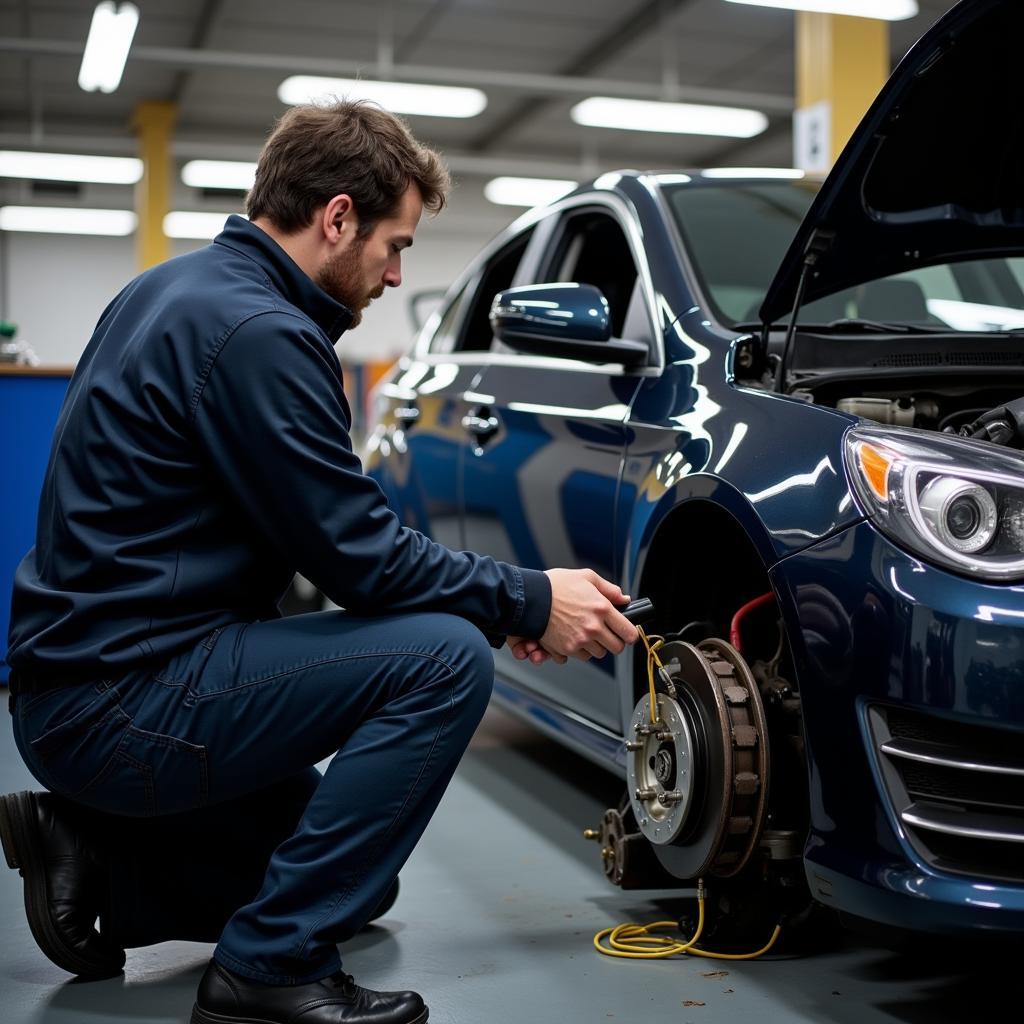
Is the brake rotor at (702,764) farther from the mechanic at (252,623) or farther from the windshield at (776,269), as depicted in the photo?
the windshield at (776,269)

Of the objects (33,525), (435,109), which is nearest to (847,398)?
(33,525)

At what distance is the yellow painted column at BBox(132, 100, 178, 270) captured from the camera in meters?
14.4

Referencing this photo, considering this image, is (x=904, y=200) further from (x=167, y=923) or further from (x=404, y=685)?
(x=167, y=923)

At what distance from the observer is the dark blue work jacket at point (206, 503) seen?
172 cm

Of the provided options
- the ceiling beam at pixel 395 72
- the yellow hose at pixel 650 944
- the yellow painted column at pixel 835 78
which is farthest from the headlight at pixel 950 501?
the ceiling beam at pixel 395 72

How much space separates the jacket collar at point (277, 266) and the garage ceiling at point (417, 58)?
889 cm

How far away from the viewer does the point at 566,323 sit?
247 centimetres

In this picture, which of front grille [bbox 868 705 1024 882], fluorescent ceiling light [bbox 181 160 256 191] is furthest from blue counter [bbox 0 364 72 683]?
fluorescent ceiling light [bbox 181 160 256 191]

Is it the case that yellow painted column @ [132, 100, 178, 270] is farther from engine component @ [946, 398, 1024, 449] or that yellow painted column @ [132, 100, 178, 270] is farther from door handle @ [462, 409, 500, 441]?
engine component @ [946, 398, 1024, 449]

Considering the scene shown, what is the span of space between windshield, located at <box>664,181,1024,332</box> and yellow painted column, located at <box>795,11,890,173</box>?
535 cm

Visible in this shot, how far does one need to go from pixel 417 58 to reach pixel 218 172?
2.70 meters

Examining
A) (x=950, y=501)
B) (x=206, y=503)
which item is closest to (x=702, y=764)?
(x=950, y=501)

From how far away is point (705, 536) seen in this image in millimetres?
2252

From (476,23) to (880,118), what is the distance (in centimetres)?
1037
